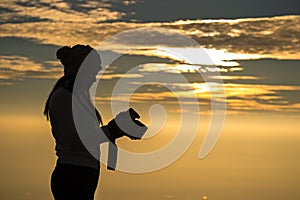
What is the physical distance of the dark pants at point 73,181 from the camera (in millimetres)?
4703

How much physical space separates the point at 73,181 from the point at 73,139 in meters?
0.30

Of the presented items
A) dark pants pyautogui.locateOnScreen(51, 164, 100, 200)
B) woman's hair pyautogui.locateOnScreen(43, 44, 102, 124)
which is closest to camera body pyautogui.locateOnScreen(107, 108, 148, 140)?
woman's hair pyautogui.locateOnScreen(43, 44, 102, 124)

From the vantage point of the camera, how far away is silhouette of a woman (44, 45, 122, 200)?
4703mm

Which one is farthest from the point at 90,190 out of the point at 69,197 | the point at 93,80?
the point at 93,80

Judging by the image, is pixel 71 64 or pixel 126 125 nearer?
pixel 126 125

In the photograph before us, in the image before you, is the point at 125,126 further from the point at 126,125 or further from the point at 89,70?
the point at 89,70

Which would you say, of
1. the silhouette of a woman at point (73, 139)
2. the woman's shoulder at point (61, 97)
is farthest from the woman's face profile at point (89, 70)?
the woman's shoulder at point (61, 97)

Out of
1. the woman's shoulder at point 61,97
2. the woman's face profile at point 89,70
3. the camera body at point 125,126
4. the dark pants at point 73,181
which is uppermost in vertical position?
the woman's face profile at point 89,70

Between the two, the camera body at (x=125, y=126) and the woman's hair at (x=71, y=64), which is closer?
the camera body at (x=125, y=126)

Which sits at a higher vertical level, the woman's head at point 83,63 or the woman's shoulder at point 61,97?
the woman's head at point 83,63

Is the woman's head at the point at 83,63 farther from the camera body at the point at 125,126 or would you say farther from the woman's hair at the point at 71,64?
the camera body at the point at 125,126

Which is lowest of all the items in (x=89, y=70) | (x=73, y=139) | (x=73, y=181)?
(x=73, y=181)

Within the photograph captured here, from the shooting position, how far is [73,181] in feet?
15.4

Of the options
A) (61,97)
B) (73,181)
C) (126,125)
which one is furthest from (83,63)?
(73,181)
